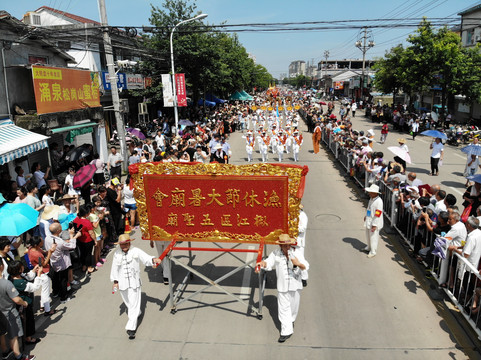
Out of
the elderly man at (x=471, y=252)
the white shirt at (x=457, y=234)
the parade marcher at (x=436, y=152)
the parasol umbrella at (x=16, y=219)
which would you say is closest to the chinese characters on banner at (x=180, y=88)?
the parade marcher at (x=436, y=152)

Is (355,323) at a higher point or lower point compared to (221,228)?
lower

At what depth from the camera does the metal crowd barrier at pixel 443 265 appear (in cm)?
530

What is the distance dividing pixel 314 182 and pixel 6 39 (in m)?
11.5

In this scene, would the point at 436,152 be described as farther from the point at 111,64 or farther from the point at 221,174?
the point at 111,64

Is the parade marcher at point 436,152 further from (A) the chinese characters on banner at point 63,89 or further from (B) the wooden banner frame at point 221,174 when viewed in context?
(A) the chinese characters on banner at point 63,89

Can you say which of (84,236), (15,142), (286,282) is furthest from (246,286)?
(15,142)

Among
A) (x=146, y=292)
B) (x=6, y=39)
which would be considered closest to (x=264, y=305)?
(x=146, y=292)

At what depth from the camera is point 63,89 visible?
1337cm

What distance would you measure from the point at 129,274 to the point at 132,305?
0.50 m

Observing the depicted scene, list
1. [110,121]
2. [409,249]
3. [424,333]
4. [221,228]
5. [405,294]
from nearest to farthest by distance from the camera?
[424,333], [221,228], [405,294], [409,249], [110,121]

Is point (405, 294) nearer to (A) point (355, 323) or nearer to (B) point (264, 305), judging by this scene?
(A) point (355, 323)

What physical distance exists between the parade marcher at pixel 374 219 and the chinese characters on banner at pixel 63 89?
34.2 feet

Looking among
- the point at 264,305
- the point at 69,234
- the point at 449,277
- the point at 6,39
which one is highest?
the point at 6,39

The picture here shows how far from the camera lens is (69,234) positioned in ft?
21.4
